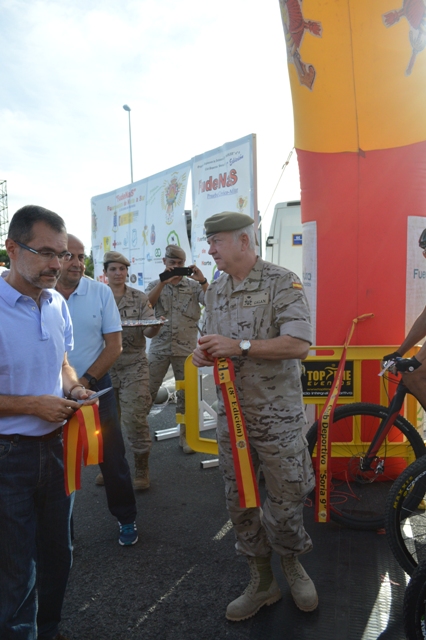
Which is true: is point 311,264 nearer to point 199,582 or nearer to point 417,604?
point 199,582

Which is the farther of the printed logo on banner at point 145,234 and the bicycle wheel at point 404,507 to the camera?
the printed logo on banner at point 145,234

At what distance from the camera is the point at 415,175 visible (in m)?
3.84

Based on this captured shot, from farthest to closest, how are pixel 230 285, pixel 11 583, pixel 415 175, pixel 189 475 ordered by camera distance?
1. pixel 189 475
2. pixel 415 175
3. pixel 230 285
4. pixel 11 583

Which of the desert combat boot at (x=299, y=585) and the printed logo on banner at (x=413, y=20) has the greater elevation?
the printed logo on banner at (x=413, y=20)

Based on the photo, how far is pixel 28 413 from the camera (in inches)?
76.9

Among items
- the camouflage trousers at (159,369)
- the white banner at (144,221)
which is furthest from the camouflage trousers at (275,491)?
the white banner at (144,221)

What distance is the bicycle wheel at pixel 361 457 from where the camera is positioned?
3473mm

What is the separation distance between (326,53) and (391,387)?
8.55ft

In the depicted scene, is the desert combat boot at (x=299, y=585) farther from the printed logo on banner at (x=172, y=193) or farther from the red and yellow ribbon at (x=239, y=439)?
the printed logo on banner at (x=172, y=193)

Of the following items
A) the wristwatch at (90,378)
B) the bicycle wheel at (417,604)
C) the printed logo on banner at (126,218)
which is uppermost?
the printed logo on banner at (126,218)

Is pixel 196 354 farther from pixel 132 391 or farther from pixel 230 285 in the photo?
pixel 132 391

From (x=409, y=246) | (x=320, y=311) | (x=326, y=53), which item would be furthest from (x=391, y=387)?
(x=326, y=53)

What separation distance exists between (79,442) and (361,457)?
7.49ft

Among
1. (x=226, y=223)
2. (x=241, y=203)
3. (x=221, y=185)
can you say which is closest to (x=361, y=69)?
(x=241, y=203)
